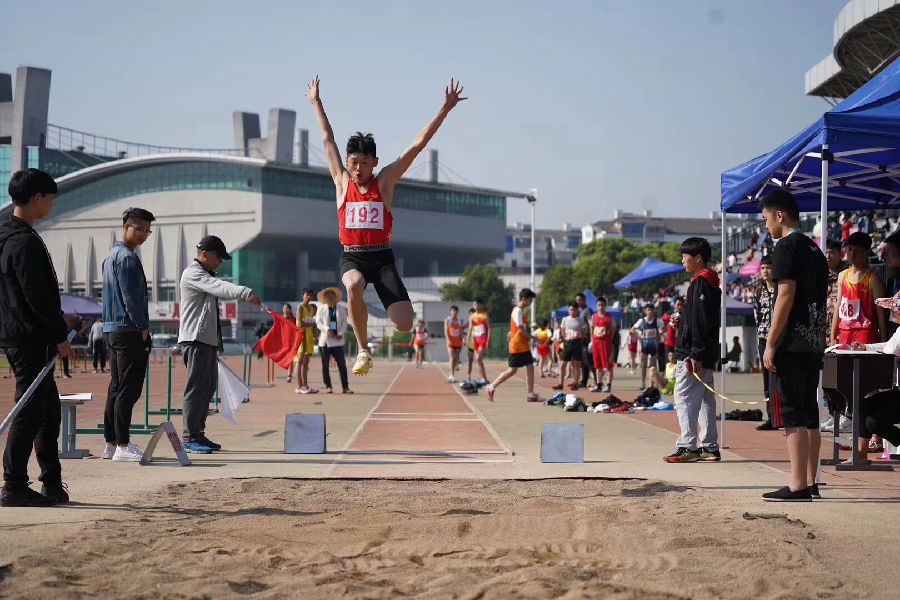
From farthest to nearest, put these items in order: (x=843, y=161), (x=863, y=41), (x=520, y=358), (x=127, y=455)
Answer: (x=863, y=41), (x=520, y=358), (x=843, y=161), (x=127, y=455)

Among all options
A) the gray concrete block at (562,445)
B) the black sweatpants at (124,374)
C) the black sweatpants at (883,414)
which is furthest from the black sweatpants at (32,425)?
the black sweatpants at (883,414)

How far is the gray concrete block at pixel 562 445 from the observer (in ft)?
30.0

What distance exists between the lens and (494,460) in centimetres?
941

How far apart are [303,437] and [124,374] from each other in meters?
1.80

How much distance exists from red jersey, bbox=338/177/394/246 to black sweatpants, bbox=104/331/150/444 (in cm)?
231

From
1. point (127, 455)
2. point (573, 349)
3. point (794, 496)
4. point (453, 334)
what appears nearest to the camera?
point (794, 496)

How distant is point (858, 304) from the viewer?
9.80 metres

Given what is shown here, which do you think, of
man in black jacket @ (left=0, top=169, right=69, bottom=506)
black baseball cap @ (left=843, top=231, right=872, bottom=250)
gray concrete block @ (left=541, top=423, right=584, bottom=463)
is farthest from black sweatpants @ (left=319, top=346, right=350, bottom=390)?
man in black jacket @ (left=0, top=169, right=69, bottom=506)

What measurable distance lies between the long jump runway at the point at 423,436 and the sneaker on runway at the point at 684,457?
4.74ft

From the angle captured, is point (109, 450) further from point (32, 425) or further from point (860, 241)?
point (860, 241)

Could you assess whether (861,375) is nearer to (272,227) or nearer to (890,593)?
(890,593)

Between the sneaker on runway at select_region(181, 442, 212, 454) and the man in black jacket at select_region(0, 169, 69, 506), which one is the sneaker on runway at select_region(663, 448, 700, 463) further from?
the man in black jacket at select_region(0, 169, 69, 506)

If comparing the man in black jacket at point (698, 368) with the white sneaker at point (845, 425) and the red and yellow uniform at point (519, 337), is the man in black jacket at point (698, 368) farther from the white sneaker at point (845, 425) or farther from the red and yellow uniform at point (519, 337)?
the red and yellow uniform at point (519, 337)

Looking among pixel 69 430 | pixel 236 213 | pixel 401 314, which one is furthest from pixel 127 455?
pixel 236 213
